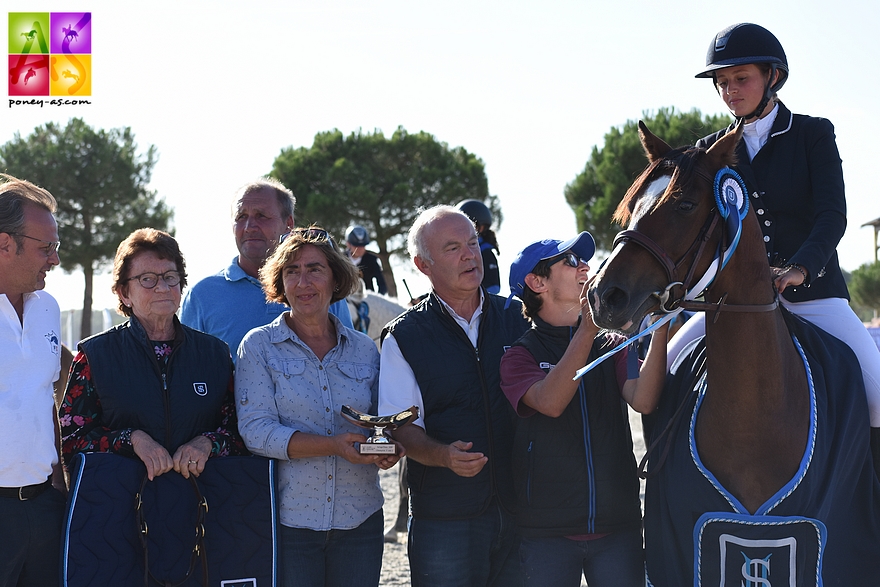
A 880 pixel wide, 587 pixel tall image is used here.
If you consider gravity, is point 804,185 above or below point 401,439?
above

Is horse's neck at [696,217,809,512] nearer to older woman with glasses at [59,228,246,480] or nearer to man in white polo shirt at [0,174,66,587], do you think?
older woman with glasses at [59,228,246,480]

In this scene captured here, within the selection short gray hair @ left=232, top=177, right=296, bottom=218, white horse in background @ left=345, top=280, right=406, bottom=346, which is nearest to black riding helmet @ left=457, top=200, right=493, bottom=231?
white horse in background @ left=345, top=280, right=406, bottom=346

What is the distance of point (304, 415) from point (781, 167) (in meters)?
2.23

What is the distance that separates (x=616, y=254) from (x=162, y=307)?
1759 mm

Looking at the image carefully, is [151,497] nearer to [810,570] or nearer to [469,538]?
[469,538]

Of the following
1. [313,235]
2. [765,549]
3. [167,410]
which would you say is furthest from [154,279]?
[765,549]

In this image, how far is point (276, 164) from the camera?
34.2 m

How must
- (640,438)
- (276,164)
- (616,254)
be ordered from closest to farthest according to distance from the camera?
(616,254) < (640,438) < (276,164)

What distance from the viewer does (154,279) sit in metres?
Answer: 3.17

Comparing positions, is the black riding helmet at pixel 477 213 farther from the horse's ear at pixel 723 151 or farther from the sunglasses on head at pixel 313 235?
the horse's ear at pixel 723 151

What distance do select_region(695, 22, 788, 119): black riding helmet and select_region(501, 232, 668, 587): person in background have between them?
0.99 metres

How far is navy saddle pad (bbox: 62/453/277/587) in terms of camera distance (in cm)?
282

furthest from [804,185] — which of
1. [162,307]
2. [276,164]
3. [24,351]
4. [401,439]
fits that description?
[276,164]

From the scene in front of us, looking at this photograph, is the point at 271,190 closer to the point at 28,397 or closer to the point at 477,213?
the point at 28,397
